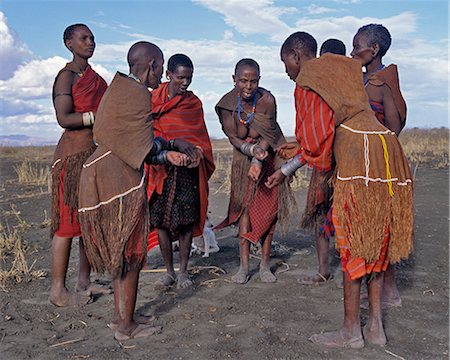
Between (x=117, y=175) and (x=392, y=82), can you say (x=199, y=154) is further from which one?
(x=392, y=82)

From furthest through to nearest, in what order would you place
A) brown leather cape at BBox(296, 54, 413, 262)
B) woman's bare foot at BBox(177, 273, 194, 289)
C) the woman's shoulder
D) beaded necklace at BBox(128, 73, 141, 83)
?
1. the woman's shoulder
2. woman's bare foot at BBox(177, 273, 194, 289)
3. beaded necklace at BBox(128, 73, 141, 83)
4. brown leather cape at BBox(296, 54, 413, 262)

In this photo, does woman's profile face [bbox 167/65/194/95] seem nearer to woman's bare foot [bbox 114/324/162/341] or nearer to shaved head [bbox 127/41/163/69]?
shaved head [bbox 127/41/163/69]

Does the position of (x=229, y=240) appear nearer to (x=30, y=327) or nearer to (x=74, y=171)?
(x=74, y=171)

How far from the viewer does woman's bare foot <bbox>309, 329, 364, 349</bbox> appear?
11.1 feet

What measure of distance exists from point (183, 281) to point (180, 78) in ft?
5.88

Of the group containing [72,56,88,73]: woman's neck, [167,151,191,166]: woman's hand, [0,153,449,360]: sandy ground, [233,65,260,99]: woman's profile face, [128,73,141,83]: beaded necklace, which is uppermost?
[72,56,88,73]: woman's neck

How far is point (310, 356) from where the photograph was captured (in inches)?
131

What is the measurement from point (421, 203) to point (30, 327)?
21.9 ft

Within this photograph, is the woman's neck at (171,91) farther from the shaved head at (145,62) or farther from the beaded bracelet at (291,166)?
the beaded bracelet at (291,166)

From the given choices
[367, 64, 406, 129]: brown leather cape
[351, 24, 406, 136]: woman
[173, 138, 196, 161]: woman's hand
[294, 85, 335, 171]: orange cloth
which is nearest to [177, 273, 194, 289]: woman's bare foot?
[173, 138, 196, 161]: woman's hand

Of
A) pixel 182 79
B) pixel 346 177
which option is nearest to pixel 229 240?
pixel 182 79

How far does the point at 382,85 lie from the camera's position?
4141 mm

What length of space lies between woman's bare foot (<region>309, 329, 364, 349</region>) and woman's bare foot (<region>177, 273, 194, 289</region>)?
1.54 m

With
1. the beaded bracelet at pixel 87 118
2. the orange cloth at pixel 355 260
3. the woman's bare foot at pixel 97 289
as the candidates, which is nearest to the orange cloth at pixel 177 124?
the beaded bracelet at pixel 87 118
